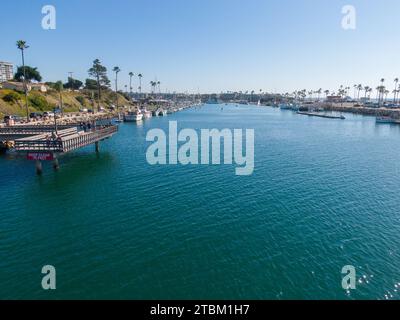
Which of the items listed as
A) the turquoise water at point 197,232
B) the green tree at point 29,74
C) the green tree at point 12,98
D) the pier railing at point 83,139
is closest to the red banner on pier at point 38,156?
the pier railing at point 83,139

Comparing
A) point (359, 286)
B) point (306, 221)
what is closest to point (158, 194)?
point (306, 221)

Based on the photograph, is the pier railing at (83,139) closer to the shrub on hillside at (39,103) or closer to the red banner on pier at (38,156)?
the red banner on pier at (38,156)

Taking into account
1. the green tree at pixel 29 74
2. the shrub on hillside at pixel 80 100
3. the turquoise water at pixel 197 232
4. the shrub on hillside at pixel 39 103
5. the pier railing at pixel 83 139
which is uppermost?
the green tree at pixel 29 74

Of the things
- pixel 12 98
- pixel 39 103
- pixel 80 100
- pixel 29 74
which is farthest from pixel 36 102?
pixel 29 74

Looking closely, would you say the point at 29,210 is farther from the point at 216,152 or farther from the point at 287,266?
the point at 216,152

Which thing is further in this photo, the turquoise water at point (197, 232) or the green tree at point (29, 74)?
the green tree at point (29, 74)

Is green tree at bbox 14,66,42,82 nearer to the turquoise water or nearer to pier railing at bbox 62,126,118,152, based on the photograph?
pier railing at bbox 62,126,118,152

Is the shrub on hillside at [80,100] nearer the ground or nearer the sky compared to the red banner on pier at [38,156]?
nearer the sky

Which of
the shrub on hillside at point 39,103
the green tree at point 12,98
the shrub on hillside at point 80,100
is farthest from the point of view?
the shrub on hillside at point 80,100
